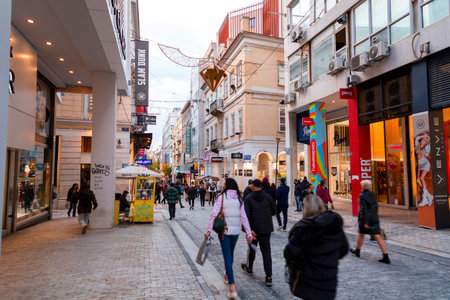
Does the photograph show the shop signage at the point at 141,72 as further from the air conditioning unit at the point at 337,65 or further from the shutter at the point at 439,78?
the shutter at the point at 439,78

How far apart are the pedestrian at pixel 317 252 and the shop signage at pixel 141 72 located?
19.1 metres

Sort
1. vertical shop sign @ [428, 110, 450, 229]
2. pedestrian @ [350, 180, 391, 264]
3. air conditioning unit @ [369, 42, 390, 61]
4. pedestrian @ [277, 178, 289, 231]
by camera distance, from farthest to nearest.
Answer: air conditioning unit @ [369, 42, 390, 61], pedestrian @ [277, 178, 289, 231], vertical shop sign @ [428, 110, 450, 229], pedestrian @ [350, 180, 391, 264]

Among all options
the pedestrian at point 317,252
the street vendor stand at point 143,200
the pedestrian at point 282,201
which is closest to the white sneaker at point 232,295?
the pedestrian at point 317,252

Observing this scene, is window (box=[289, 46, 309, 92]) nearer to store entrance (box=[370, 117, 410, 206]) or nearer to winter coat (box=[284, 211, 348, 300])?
store entrance (box=[370, 117, 410, 206])

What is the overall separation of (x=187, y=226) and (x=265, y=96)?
1825 centimetres

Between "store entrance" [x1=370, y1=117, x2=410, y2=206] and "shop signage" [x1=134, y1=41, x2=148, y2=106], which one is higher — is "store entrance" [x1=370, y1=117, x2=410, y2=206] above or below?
below

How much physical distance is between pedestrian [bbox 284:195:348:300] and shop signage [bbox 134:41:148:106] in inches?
750

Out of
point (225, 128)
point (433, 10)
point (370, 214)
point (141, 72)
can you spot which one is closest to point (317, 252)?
point (370, 214)

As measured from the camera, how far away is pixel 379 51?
38.4 feet

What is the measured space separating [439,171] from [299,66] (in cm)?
1051

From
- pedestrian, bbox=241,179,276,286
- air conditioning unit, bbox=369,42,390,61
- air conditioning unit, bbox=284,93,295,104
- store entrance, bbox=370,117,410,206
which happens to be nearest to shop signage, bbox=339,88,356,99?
air conditioning unit, bbox=369,42,390,61

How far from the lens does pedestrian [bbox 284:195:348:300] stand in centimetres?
290

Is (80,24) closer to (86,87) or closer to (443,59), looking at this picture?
(86,87)

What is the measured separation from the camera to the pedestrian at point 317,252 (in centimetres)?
290
